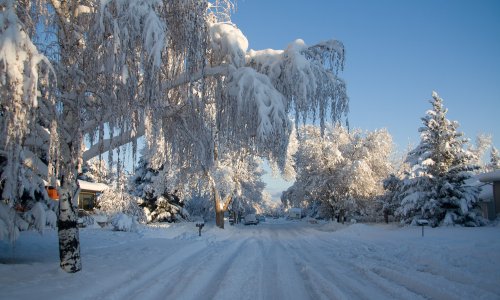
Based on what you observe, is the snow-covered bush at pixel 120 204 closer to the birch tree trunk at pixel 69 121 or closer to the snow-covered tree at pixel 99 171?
the snow-covered tree at pixel 99 171

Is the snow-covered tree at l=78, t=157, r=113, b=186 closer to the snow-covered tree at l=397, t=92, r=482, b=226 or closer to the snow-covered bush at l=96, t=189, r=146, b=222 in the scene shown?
the snow-covered bush at l=96, t=189, r=146, b=222

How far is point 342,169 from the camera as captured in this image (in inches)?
1523

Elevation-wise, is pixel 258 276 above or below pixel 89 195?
below

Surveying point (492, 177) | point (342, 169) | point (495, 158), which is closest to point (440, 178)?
point (492, 177)

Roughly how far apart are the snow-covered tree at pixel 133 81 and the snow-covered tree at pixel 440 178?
20.9m

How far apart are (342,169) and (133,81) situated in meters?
34.3

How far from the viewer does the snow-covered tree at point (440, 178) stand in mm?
25594

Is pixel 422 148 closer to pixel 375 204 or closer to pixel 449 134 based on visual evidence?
pixel 449 134

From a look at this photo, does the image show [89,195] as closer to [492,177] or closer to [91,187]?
[91,187]

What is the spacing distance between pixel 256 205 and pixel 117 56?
4573 cm

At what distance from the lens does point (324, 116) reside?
841cm

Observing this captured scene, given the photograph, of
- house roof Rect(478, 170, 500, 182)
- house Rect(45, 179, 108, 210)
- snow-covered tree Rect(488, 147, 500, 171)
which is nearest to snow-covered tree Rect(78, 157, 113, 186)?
house Rect(45, 179, 108, 210)

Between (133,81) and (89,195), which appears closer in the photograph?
(133,81)

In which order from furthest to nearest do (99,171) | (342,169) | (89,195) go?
(89,195) → (342,169) → (99,171)
